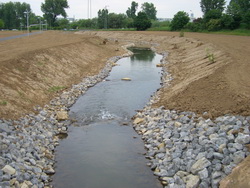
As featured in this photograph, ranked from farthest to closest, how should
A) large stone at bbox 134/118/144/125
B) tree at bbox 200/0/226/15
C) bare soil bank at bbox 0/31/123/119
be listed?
tree at bbox 200/0/226/15 → large stone at bbox 134/118/144/125 → bare soil bank at bbox 0/31/123/119

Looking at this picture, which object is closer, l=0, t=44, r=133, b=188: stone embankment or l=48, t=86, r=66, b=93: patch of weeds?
l=0, t=44, r=133, b=188: stone embankment

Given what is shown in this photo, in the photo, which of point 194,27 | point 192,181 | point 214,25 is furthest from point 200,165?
point 194,27

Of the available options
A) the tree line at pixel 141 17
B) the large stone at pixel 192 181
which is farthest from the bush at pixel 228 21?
the large stone at pixel 192 181

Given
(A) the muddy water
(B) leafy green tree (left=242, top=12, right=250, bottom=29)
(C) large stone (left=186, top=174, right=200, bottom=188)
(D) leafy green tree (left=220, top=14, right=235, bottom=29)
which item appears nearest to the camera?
(C) large stone (left=186, top=174, right=200, bottom=188)

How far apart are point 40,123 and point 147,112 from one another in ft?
22.1

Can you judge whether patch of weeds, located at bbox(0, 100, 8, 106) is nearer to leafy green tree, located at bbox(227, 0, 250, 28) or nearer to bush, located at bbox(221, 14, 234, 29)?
leafy green tree, located at bbox(227, 0, 250, 28)

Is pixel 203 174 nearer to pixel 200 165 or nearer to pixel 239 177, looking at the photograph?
pixel 200 165

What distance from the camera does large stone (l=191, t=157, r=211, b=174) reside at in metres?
10.2

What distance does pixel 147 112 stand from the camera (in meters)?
17.4

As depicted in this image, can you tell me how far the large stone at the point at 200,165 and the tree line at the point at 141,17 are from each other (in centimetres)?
5466

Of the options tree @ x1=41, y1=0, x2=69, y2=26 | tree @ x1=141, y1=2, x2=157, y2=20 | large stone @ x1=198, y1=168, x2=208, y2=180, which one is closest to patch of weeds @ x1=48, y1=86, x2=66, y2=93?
large stone @ x1=198, y1=168, x2=208, y2=180

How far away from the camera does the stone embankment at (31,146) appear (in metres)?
10.1

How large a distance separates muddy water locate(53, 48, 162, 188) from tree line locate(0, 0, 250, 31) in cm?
4361

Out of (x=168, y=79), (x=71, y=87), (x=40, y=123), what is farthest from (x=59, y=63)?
(x=40, y=123)
